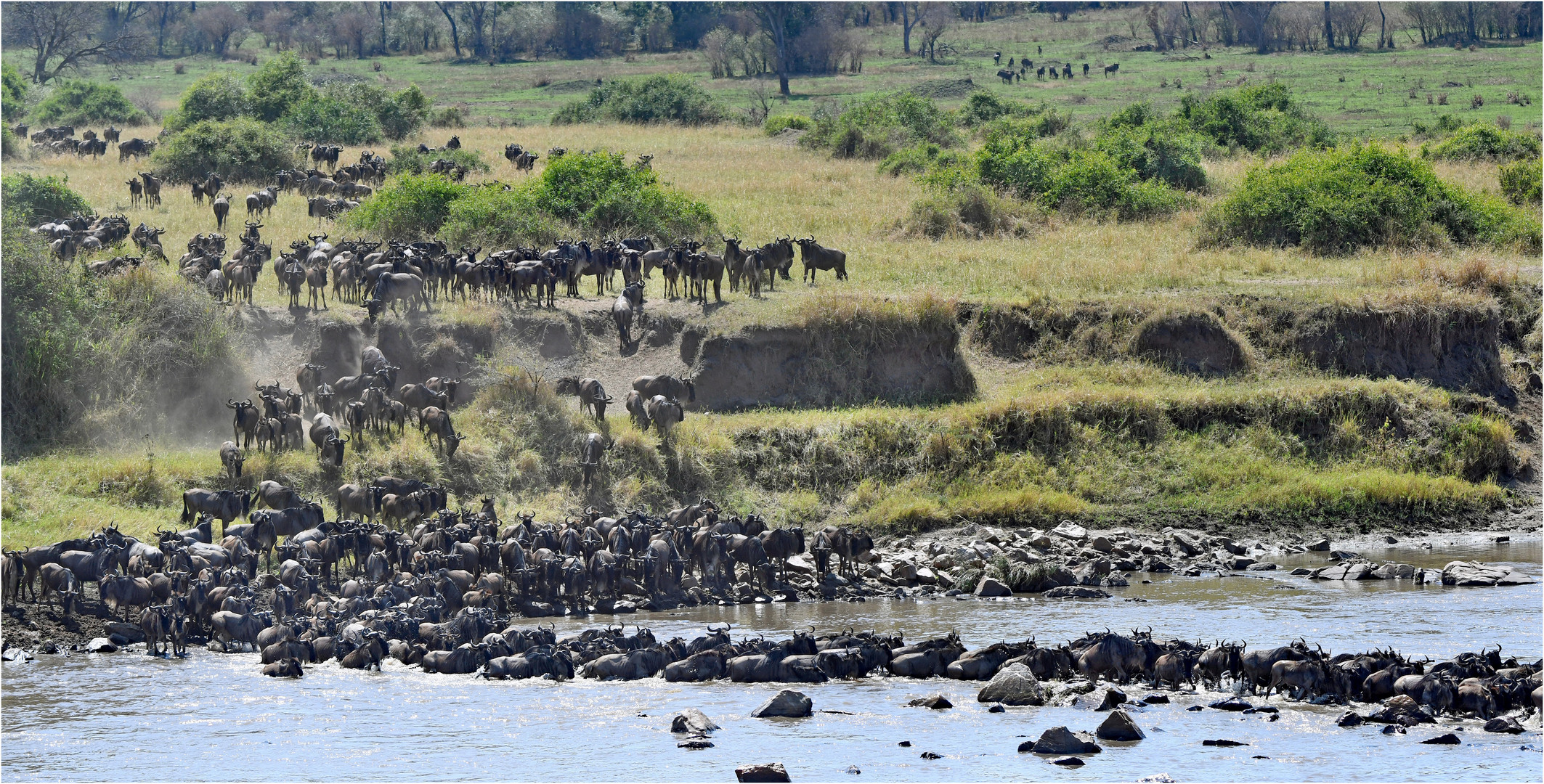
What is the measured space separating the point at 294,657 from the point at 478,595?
2.82m

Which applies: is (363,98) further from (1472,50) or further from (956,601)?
(1472,50)

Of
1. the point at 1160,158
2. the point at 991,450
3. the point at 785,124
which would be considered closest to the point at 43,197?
the point at 991,450

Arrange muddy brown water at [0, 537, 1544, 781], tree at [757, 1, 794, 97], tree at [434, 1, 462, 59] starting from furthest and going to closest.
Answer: tree at [434, 1, 462, 59]
tree at [757, 1, 794, 97]
muddy brown water at [0, 537, 1544, 781]

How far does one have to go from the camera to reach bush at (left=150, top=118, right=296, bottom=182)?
42.8 meters

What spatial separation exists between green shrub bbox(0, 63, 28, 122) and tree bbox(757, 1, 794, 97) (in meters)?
35.3

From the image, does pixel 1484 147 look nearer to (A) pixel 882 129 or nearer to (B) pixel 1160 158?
(B) pixel 1160 158

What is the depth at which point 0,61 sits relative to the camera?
56719mm

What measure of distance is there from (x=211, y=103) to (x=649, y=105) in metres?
17.9

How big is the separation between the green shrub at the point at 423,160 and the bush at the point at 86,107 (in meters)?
16.6

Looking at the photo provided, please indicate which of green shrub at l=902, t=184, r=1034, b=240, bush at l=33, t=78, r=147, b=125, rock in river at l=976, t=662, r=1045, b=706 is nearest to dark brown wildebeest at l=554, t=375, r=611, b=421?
rock in river at l=976, t=662, r=1045, b=706

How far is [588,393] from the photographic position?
987 inches

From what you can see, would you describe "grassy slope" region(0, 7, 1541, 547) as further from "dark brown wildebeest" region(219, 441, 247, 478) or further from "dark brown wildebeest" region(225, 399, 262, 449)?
"dark brown wildebeest" region(225, 399, 262, 449)

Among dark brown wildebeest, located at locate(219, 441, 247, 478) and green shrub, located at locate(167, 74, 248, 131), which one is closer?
dark brown wildebeest, located at locate(219, 441, 247, 478)

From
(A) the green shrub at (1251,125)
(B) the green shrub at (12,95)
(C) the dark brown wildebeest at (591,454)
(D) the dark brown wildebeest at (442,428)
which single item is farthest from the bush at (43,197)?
(A) the green shrub at (1251,125)
